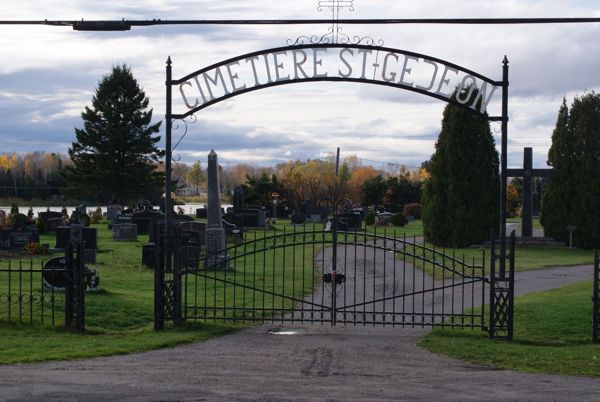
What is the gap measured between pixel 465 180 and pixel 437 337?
866 inches

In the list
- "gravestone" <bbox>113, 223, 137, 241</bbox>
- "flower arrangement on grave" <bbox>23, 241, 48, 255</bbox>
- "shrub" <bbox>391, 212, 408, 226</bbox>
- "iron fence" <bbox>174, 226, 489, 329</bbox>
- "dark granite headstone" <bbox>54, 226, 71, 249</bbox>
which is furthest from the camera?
"shrub" <bbox>391, 212, 408, 226</bbox>

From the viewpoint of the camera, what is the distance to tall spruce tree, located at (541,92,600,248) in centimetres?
3447

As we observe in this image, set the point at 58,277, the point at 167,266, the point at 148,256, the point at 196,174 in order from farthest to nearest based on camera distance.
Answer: the point at 196,174, the point at 148,256, the point at 58,277, the point at 167,266

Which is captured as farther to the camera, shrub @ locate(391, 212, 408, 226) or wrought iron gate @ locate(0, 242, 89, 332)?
shrub @ locate(391, 212, 408, 226)

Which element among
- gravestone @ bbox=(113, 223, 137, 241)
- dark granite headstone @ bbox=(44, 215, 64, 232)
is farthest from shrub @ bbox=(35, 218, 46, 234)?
Answer: gravestone @ bbox=(113, 223, 137, 241)

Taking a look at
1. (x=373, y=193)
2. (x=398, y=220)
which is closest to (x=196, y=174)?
(x=373, y=193)

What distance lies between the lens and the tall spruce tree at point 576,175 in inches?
1357

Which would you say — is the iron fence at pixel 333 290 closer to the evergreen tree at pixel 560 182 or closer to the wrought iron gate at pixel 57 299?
the wrought iron gate at pixel 57 299

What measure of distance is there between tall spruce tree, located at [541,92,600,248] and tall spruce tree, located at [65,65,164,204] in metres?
36.7

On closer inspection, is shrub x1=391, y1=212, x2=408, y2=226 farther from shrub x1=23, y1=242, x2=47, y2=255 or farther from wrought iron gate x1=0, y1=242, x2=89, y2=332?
wrought iron gate x1=0, y1=242, x2=89, y2=332

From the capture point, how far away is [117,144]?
6512cm

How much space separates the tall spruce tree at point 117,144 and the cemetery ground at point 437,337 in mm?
47818

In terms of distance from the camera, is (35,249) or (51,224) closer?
(35,249)

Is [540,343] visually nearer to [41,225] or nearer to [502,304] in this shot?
[502,304]
